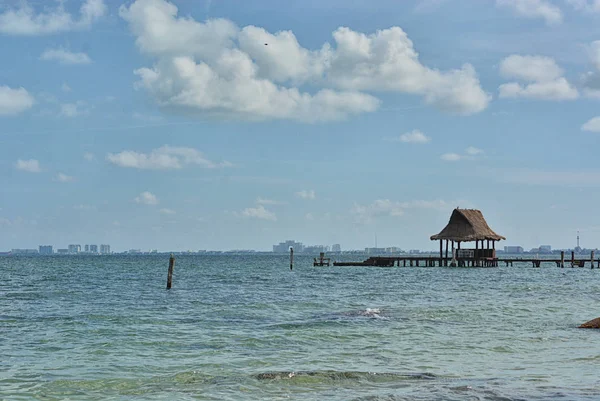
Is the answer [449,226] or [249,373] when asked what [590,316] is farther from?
[449,226]

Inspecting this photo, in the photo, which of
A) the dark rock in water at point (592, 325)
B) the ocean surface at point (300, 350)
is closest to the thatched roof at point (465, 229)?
the ocean surface at point (300, 350)

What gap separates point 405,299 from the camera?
33.9 meters

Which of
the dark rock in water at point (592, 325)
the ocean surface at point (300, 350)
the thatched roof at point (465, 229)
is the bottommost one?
the ocean surface at point (300, 350)

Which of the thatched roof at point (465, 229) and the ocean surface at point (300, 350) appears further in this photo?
the thatched roof at point (465, 229)

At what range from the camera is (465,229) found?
73.2m

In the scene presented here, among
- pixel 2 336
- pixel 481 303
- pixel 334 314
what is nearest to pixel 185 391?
pixel 2 336

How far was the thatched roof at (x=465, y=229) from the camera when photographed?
72875mm

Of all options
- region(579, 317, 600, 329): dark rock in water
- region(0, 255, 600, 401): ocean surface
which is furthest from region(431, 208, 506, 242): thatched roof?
region(579, 317, 600, 329): dark rock in water

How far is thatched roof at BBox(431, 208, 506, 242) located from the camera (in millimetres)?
72875

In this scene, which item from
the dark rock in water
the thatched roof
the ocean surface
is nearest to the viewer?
the ocean surface

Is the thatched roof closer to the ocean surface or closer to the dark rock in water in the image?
the ocean surface

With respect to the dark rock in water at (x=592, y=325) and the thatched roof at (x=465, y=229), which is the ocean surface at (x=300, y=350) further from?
the thatched roof at (x=465, y=229)

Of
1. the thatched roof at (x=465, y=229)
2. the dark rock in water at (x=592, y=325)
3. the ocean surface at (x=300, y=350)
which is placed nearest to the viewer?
the ocean surface at (x=300, y=350)

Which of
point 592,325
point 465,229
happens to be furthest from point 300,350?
point 465,229
